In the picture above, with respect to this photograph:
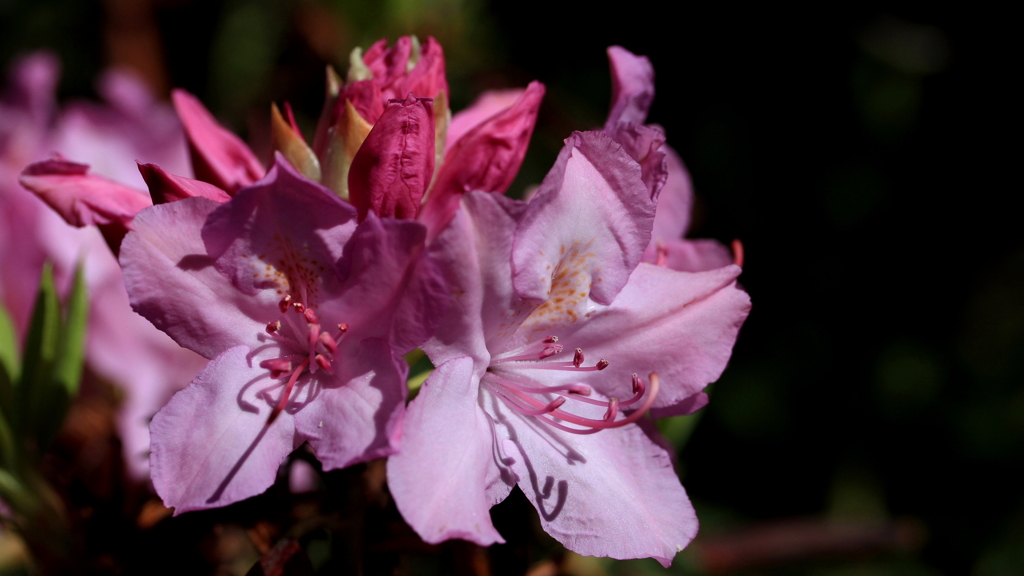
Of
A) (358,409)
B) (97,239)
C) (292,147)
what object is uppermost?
→ (292,147)

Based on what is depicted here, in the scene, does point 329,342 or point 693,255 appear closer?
point 329,342

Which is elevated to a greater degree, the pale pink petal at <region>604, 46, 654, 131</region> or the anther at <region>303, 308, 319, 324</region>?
the pale pink petal at <region>604, 46, 654, 131</region>

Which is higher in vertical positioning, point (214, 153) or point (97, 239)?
point (214, 153)

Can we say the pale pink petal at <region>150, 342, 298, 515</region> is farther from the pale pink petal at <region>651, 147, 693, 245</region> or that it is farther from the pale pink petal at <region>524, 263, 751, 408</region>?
the pale pink petal at <region>651, 147, 693, 245</region>

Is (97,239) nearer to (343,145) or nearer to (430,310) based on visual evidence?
(343,145)

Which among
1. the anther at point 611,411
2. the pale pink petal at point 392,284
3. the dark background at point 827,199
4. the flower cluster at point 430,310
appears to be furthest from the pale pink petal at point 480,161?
the dark background at point 827,199

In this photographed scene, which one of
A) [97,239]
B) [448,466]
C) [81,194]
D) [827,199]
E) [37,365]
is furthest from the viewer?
[827,199]

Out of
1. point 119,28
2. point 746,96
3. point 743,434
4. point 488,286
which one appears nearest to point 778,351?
point 743,434

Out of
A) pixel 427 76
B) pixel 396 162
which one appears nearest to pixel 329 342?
pixel 396 162

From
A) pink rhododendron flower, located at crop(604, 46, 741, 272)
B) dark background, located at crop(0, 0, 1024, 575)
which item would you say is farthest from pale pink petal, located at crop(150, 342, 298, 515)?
dark background, located at crop(0, 0, 1024, 575)
